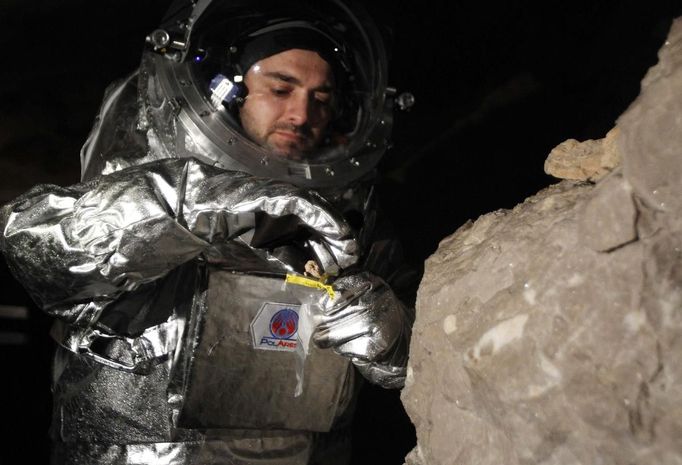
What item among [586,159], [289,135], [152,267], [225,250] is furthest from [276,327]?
[586,159]

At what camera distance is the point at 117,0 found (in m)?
2.00

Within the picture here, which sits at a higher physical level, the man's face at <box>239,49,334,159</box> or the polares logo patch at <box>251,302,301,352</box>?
the man's face at <box>239,49,334,159</box>

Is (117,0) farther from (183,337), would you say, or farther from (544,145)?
(544,145)

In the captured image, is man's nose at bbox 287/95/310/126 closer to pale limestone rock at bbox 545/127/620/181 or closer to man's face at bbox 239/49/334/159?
man's face at bbox 239/49/334/159

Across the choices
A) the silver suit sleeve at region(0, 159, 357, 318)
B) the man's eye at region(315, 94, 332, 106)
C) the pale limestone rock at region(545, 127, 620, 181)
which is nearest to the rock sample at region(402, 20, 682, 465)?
the pale limestone rock at region(545, 127, 620, 181)

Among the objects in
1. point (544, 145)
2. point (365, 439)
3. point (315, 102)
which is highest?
point (315, 102)

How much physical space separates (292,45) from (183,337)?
0.74m

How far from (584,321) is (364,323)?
583mm

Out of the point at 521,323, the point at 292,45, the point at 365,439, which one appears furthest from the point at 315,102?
the point at 365,439

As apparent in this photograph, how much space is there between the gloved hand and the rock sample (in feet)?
1.15

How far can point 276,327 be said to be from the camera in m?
1.42

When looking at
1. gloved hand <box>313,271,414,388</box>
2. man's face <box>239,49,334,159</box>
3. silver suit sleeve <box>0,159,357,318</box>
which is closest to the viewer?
silver suit sleeve <box>0,159,357,318</box>

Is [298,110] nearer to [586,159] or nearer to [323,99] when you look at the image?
[323,99]

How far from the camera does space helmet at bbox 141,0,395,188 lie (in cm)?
148
